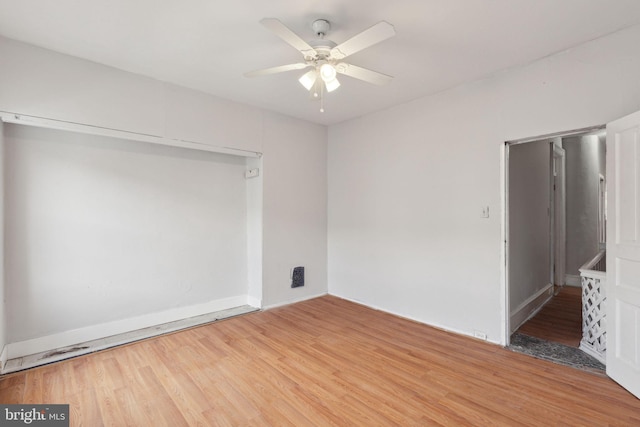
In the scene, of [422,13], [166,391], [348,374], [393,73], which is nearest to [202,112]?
[393,73]

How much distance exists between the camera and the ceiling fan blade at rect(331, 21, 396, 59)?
171 cm

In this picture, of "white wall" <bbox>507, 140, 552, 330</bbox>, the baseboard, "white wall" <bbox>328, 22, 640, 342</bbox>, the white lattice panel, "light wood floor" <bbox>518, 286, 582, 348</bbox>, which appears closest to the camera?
"white wall" <bbox>328, 22, 640, 342</bbox>

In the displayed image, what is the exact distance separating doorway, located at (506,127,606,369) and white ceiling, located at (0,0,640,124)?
32.7 inches

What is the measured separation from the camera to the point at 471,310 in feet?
10.4

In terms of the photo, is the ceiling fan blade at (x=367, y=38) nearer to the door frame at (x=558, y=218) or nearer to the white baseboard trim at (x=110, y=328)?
the white baseboard trim at (x=110, y=328)

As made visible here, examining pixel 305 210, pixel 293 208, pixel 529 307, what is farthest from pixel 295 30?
pixel 529 307

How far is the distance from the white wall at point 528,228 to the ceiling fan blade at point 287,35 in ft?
8.17

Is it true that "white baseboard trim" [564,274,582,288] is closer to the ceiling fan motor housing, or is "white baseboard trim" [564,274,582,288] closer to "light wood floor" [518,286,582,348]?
"light wood floor" [518,286,582,348]

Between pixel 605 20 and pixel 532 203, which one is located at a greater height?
pixel 605 20

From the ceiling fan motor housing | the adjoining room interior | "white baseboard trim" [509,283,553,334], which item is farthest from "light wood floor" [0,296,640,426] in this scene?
the ceiling fan motor housing

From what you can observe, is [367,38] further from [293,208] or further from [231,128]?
[293,208]

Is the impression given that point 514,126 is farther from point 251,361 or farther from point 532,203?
point 251,361

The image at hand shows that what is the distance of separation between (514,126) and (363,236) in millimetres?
2221

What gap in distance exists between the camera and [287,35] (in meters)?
1.85
